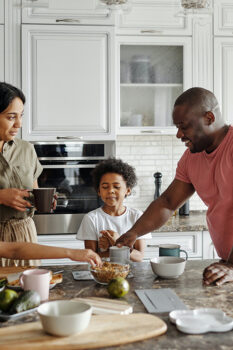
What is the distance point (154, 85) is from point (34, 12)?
105 centimetres

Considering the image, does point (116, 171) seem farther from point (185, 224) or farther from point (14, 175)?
point (185, 224)

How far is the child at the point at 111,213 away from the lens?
2.57 meters

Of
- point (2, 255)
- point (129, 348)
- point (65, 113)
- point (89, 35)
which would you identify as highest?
point (89, 35)

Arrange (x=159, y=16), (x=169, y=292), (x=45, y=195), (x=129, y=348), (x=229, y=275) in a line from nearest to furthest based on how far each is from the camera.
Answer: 1. (x=129, y=348)
2. (x=169, y=292)
3. (x=229, y=275)
4. (x=45, y=195)
5. (x=159, y=16)

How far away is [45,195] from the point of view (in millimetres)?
2193

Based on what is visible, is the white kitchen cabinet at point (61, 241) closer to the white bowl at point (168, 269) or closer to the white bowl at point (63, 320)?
the white bowl at point (168, 269)

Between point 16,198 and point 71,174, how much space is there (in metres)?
1.23

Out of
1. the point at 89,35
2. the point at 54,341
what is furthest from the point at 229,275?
the point at 89,35

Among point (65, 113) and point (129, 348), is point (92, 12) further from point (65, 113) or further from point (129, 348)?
point (129, 348)

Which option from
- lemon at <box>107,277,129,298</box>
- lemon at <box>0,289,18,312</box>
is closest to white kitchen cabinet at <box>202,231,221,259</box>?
lemon at <box>107,277,129,298</box>

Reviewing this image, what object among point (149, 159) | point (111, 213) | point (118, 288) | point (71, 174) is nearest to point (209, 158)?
point (111, 213)

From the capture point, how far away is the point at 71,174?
3.57 meters

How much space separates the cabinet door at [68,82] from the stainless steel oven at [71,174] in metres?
0.10

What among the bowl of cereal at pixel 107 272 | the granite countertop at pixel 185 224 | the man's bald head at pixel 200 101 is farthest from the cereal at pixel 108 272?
the granite countertop at pixel 185 224
